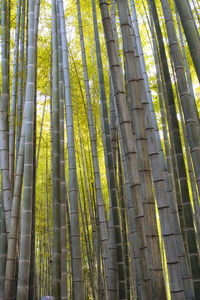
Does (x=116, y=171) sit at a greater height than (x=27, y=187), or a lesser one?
greater

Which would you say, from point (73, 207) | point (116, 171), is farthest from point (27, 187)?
point (116, 171)

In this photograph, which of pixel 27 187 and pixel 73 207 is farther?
pixel 73 207

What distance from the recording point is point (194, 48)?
2047 mm

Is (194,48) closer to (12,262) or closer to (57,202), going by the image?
(57,202)

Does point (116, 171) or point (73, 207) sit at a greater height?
point (116, 171)

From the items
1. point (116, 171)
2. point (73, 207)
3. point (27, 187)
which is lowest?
point (73, 207)

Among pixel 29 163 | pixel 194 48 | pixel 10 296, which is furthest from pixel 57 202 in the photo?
pixel 194 48

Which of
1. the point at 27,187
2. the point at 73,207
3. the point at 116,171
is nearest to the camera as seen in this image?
the point at 27,187

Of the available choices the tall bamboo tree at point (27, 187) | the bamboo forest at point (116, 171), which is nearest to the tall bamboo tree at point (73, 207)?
the bamboo forest at point (116, 171)

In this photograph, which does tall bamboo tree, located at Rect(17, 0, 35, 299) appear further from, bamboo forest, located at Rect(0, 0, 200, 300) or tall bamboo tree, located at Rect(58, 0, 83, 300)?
tall bamboo tree, located at Rect(58, 0, 83, 300)

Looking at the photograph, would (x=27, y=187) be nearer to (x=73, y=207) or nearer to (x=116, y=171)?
(x=73, y=207)

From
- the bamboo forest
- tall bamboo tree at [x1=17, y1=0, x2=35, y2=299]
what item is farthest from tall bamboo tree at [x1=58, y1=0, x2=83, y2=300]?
tall bamboo tree at [x1=17, y1=0, x2=35, y2=299]

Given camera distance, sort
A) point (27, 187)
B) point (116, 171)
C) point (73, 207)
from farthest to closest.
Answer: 1. point (116, 171)
2. point (73, 207)
3. point (27, 187)

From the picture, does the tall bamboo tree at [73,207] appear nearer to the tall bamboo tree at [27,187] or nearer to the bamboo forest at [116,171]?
the bamboo forest at [116,171]
